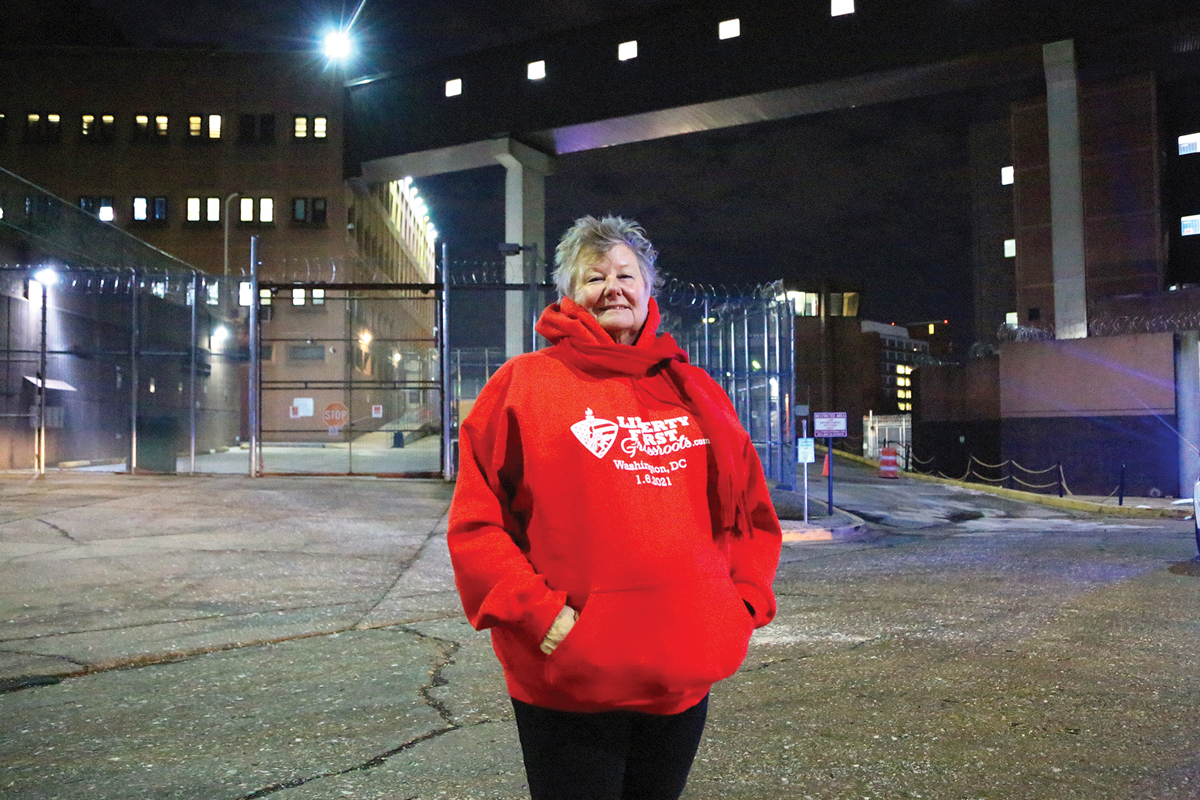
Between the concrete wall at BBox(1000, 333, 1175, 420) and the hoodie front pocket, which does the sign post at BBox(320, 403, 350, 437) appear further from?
the concrete wall at BBox(1000, 333, 1175, 420)

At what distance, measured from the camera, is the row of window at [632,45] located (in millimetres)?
30300

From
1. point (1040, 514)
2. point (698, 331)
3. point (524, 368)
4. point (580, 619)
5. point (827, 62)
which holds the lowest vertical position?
point (1040, 514)

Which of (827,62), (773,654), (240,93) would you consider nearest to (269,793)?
(773,654)

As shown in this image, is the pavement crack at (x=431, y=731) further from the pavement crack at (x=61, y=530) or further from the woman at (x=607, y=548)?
the pavement crack at (x=61, y=530)

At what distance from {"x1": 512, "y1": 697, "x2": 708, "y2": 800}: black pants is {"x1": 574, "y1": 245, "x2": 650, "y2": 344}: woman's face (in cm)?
94

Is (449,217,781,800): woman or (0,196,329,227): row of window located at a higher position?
(0,196,329,227): row of window

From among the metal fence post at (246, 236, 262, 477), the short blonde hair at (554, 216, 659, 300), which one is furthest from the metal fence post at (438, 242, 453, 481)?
the short blonde hair at (554, 216, 659, 300)

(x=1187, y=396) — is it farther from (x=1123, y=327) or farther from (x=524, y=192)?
(x=524, y=192)

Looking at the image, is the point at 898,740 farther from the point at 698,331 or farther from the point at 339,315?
the point at 339,315

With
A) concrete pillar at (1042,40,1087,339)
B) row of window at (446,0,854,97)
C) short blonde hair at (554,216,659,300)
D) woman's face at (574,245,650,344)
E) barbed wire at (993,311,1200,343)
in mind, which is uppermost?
row of window at (446,0,854,97)

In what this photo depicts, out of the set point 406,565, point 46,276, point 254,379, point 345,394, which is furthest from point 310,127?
point 406,565

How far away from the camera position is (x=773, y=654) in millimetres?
6734

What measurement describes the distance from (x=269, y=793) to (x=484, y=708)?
149cm

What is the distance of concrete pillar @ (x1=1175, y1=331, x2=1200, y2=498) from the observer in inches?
1156
